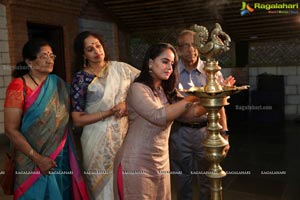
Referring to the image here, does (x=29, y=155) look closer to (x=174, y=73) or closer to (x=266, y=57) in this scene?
(x=174, y=73)

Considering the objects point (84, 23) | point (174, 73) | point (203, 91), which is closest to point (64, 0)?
point (84, 23)

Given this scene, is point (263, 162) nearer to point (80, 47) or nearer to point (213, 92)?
point (80, 47)

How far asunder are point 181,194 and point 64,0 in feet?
15.4

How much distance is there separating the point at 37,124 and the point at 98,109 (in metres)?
0.38

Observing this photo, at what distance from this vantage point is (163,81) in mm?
→ 1604

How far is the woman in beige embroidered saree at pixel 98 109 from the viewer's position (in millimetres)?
1854

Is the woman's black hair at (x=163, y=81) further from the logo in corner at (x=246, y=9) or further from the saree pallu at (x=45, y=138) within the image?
the logo in corner at (x=246, y=9)

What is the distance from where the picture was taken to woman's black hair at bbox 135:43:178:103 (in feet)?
4.75

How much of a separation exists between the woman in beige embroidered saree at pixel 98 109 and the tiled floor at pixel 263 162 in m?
1.31

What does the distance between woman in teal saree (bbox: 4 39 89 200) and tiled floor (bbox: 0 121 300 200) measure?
151cm

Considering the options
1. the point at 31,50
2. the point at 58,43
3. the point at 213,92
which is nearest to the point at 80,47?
the point at 31,50

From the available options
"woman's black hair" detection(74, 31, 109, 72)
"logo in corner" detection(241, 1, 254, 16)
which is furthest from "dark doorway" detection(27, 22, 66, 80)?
"woman's black hair" detection(74, 31, 109, 72)

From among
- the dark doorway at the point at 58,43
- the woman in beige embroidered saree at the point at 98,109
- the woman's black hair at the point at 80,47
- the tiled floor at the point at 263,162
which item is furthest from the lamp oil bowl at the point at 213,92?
the dark doorway at the point at 58,43

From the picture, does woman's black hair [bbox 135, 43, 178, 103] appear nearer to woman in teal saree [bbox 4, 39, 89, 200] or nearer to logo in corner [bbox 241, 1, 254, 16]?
woman in teal saree [bbox 4, 39, 89, 200]
